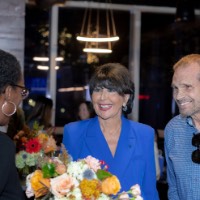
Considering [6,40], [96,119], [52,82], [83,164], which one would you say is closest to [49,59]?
[52,82]

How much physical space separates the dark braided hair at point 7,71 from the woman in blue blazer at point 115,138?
0.96 metres

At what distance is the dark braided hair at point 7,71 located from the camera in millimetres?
1787

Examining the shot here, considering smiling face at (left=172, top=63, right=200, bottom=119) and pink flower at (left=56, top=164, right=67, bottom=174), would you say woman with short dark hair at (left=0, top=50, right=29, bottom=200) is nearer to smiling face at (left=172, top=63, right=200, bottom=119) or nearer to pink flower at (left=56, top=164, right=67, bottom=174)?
pink flower at (left=56, top=164, right=67, bottom=174)

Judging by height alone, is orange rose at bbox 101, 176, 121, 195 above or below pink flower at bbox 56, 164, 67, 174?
below

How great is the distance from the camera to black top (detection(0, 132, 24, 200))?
173cm

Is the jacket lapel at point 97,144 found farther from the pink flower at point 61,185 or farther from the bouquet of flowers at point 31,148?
the pink flower at point 61,185

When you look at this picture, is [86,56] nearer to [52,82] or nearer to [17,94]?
[52,82]

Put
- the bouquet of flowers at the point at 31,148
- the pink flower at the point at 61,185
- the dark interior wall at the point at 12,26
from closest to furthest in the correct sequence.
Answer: the pink flower at the point at 61,185 → the bouquet of flowers at the point at 31,148 → the dark interior wall at the point at 12,26

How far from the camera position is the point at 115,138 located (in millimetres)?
2834

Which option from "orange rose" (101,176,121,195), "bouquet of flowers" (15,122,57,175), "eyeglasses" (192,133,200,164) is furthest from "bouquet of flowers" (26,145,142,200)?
"bouquet of flowers" (15,122,57,175)

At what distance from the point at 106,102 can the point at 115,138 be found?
0.75 feet

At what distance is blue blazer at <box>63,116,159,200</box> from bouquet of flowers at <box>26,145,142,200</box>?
0.67 m

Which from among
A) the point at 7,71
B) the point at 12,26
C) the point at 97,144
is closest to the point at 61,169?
the point at 7,71

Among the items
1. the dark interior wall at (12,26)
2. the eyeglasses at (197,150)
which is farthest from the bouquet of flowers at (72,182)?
the dark interior wall at (12,26)
